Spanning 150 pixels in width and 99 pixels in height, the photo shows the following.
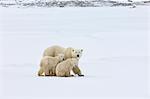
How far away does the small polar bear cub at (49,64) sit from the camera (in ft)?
18.8

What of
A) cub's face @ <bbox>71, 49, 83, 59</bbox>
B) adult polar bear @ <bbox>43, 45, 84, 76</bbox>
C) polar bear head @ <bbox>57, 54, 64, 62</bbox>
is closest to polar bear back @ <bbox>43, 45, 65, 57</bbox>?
adult polar bear @ <bbox>43, 45, 84, 76</bbox>

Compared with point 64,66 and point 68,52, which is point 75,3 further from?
point 64,66

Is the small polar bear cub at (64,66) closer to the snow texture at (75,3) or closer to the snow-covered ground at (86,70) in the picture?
the snow-covered ground at (86,70)

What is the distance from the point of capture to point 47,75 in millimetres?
5762

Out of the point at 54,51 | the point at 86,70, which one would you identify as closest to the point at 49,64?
the point at 54,51

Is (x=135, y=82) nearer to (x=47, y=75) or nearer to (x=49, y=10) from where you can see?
(x=47, y=75)

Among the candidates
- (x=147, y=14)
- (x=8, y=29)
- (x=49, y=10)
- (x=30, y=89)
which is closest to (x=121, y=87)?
(x=30, y=89)

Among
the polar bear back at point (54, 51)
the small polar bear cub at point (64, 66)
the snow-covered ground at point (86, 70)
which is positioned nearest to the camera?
the snow-covered ground at point (86, 70)

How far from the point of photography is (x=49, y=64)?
18.9ft

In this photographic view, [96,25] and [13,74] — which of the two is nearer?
[13,74]

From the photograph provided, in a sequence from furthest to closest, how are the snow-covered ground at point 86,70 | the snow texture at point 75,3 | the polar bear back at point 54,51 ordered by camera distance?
1. the snow texture at point 75,3
2. the polar bear back at point 54,51
3. the snow-covered ground at point 86,70

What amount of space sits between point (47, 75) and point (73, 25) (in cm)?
854

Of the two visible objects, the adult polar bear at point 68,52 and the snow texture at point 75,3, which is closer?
the adult polar bear at point 68,52

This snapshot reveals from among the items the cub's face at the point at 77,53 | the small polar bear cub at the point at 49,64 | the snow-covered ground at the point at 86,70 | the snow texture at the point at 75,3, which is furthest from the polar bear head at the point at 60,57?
the snow texture at the point at 75,3
